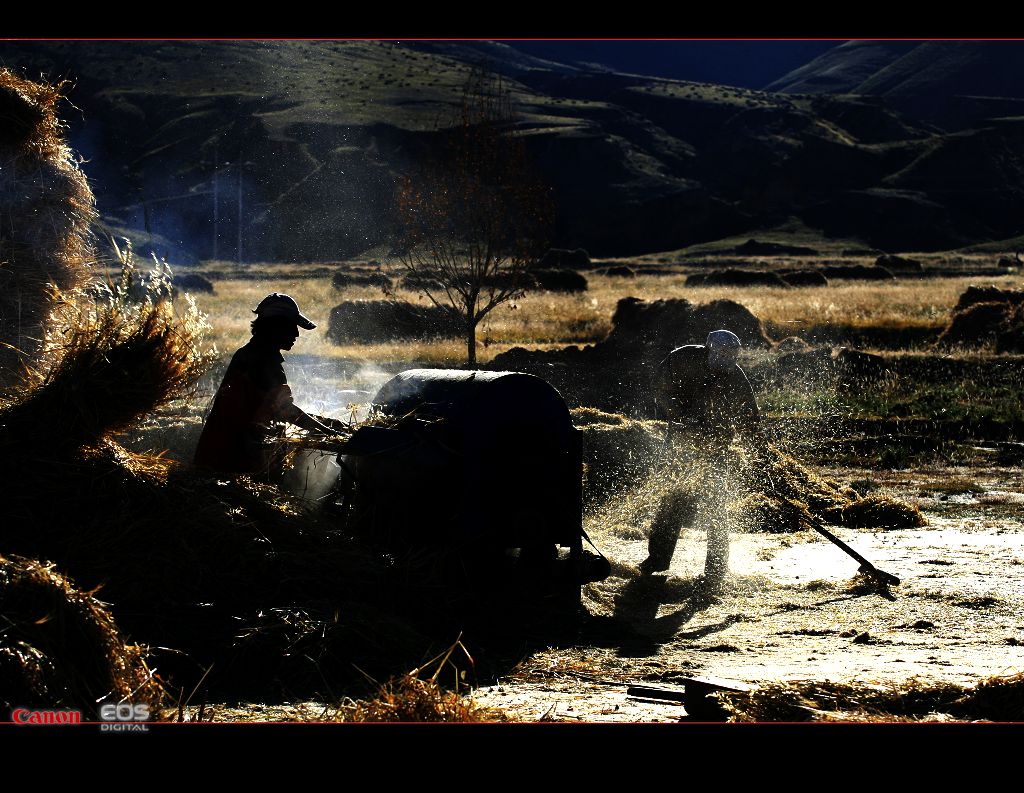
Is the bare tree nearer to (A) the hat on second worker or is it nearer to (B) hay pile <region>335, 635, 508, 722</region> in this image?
(A) the hat on second worker

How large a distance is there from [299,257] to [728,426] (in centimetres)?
7221

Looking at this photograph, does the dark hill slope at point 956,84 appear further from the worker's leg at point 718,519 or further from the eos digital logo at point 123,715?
the eos digital logo at point 123,715

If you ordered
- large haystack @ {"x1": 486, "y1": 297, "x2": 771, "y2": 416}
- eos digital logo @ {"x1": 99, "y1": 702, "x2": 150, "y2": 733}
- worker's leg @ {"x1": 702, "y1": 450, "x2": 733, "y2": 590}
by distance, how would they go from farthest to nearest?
large haystack @ {"x1": 486, "y1": 297, "x2": 771, "y2": 416} < worker's leg @ {"x1": 702, "y1": 450, "x2": 733, "y2": 590} < eos digital logo @ {"x1": 99, "y1": 702, "x2": 150, "y2": 733}

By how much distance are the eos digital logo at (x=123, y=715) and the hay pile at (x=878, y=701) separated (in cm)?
255

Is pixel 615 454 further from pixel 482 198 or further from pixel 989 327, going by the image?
pixel 989 327

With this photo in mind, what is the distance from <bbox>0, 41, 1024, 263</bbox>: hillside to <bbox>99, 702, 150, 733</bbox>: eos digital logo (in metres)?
60.6

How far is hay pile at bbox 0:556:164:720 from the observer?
14.9 ft

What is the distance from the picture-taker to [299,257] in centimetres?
7975

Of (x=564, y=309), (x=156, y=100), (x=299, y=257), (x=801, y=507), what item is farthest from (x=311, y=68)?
(x=801, y=507)

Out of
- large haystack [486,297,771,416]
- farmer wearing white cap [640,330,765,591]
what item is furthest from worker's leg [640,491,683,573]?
large haystack [486,297,771,416]

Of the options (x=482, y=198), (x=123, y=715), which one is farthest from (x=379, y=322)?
(x=123, y=715)

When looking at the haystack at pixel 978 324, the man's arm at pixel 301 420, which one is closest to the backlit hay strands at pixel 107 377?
the man's arm at pixel 301 420

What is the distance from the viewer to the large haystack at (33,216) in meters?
8.79

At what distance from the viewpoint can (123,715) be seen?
4680mm
